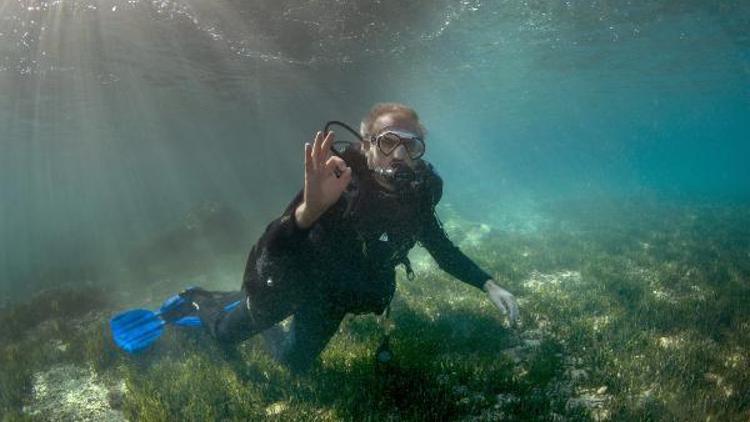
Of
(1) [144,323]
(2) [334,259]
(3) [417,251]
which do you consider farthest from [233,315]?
(3) [417,251]

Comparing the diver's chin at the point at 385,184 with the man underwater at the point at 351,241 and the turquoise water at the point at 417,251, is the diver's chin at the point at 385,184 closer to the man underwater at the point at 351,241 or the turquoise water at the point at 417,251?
the man underwater at the point at 351,241

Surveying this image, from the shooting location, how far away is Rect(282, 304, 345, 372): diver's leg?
5.68m

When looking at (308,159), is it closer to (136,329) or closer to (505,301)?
(505,301)

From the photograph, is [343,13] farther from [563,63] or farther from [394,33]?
[563,63]

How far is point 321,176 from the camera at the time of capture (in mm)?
Result: 3934

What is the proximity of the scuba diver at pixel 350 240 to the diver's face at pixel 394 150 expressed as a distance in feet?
0.04

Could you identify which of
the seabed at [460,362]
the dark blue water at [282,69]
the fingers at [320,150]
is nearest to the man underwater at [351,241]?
the fingers at [320,150]

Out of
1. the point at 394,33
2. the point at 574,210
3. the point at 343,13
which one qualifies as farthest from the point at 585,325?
the point at 574,210

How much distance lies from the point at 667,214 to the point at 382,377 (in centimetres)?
2622

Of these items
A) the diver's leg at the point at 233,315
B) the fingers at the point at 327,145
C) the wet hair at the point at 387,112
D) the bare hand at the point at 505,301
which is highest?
the fingers at the point at 327,145

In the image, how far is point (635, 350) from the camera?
20.6 ft

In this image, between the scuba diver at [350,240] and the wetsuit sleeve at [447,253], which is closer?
the scuba diver at [350,240]

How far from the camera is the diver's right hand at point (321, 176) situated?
385 cm

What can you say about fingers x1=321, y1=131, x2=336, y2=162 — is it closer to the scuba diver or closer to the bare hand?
the scuba diver
